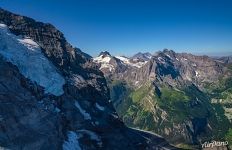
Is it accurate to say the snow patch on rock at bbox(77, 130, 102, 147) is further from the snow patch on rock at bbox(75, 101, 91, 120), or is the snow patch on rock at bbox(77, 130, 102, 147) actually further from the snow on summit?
the snow on summit

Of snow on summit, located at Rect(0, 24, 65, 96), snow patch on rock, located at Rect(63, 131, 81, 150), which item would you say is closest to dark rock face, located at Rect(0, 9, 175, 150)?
snow patch on rock, located at Rect(63, 131, 81, 150)

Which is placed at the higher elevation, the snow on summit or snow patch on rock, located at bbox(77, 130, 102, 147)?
the snow on summit

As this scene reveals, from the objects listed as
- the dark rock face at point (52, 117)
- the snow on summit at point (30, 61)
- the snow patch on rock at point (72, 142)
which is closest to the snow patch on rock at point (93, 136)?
the dark rock face at point (52, 117)

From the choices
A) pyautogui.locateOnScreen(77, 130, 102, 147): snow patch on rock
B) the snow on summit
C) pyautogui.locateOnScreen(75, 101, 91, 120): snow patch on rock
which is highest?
the snow on summit

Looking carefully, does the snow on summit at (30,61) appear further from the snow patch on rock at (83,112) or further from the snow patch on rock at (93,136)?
the snow patch on rock at (93,136)

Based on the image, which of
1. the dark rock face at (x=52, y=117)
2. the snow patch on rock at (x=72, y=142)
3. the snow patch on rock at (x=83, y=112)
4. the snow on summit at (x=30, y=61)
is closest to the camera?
the dark rock face at (x=52, y=117)

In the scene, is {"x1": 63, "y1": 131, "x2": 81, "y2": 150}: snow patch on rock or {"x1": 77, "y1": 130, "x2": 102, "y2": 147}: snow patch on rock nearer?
{"x1": 63, "y1": 131, "x2": 81, "y2": 150}: snow patch on rock

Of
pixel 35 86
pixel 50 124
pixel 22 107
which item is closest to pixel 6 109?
pixel 22 107

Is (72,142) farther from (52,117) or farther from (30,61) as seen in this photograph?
(30,61)

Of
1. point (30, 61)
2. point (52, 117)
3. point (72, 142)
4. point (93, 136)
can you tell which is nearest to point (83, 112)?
point (93, 136)
